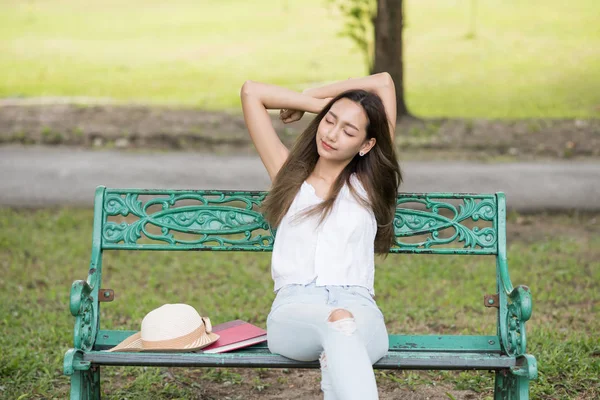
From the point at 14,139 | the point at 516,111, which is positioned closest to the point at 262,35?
the point at 516,111

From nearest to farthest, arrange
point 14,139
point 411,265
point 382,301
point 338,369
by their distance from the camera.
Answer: point 338,369, point 382,301, point 411,265, point 14,139

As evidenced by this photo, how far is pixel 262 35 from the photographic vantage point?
2166 centimetres

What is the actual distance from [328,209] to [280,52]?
16822 mm

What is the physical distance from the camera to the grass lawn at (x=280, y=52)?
55.3 feet

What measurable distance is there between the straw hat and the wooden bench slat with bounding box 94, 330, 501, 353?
221 mm

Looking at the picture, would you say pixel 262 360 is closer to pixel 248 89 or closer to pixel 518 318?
pixel 518 318

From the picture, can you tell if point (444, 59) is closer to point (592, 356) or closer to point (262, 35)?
point (262, 35)

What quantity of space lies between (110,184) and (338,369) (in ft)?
20.8

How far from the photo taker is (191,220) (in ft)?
13.6

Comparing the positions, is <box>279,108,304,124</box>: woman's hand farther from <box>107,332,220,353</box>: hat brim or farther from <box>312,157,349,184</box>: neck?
<box>107,332,220,353</box>: hat brim

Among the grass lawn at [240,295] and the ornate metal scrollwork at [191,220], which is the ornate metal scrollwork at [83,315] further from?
the grass lawn at [240,295]

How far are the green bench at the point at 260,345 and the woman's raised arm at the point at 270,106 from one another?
8.6 inches

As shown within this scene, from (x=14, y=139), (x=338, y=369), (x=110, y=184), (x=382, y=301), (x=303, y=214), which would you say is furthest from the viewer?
(x=14, y=139)

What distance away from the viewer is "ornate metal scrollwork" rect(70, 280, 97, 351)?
3.52m
